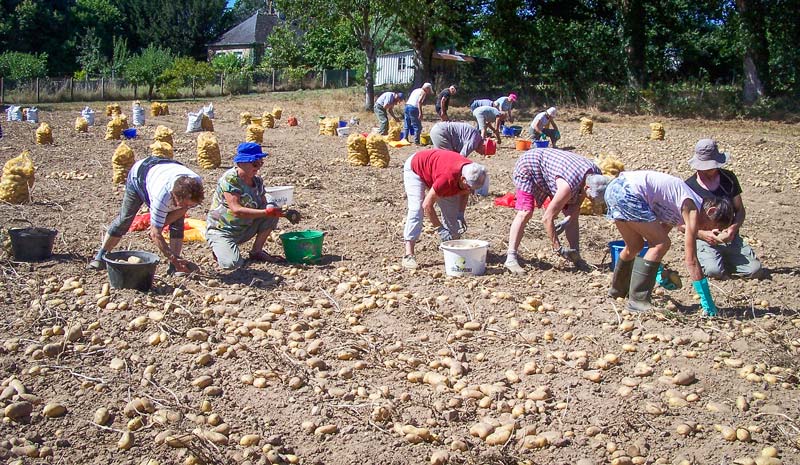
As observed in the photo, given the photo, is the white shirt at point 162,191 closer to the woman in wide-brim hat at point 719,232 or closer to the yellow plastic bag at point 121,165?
the woman in wide-brim hat at point 719,232

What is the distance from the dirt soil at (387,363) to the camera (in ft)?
12.1

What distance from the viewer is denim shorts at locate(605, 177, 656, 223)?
16.8 ft

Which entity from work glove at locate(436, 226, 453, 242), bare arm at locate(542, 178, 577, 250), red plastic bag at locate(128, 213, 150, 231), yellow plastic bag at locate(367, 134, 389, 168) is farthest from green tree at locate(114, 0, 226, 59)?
bare arm at locate(542, 178, 577, 250)

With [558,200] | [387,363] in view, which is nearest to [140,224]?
[387,363]

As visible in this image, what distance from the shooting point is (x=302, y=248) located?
6559mm

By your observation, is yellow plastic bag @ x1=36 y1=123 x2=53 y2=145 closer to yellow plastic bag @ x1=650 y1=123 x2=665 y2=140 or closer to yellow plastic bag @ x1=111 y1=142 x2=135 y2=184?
yellow plastic bag @ x1=111 y1=142 x2=135 y2=184

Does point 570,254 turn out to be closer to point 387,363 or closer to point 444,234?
point 444,234

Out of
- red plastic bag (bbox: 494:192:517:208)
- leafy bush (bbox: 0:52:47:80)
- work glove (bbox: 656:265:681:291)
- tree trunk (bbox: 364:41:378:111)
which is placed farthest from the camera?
leafy bush (bbox: 0:52:47:80)

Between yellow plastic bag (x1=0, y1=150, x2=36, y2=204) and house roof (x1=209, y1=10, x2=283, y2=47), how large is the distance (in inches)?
1759

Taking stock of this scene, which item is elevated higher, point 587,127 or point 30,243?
point 587,127

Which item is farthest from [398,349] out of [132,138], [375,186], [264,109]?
[264,109]

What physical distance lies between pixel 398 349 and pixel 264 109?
74.1 feet

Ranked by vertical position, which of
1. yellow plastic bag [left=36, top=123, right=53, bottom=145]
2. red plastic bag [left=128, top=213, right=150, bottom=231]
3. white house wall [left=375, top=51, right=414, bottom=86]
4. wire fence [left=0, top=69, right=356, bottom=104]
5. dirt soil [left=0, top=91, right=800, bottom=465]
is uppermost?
white house wall [left=375, top=51, right=414, bottom=86]

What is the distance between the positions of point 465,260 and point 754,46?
2102cm
